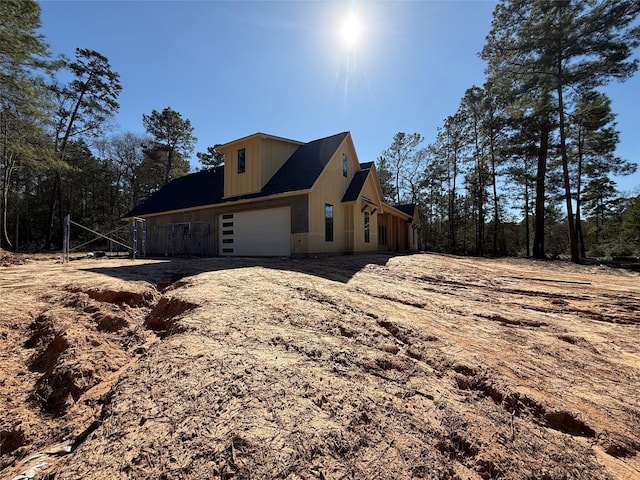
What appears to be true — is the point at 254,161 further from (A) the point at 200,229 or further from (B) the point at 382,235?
(B) the point at 382,235

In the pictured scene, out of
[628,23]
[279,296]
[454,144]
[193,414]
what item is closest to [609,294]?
[279,296]

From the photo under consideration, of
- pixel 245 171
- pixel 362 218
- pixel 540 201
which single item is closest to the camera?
pixel 245 171

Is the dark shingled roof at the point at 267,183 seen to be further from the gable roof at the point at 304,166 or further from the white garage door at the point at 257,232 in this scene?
the white garage door at the point at 257,232

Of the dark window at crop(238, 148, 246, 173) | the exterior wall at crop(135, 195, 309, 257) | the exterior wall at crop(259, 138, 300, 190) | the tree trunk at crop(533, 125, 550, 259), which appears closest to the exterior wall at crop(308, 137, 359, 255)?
the exterior wall at crop(135, 195, 309, 257)

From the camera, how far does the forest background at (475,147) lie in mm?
13445

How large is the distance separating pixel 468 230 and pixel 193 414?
38776 millimetres

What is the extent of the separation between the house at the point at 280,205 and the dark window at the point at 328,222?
45 mm

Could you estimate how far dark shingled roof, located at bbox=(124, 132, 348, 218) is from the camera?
12930 mm

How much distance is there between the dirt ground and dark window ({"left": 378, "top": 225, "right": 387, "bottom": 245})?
47.3 ft

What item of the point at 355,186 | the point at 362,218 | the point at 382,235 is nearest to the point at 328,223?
the point at 362,218

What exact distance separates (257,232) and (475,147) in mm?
24453

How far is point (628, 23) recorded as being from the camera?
13.7 meters

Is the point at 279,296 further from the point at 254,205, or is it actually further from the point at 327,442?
the point at 254,205

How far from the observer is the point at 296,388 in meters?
2.33
